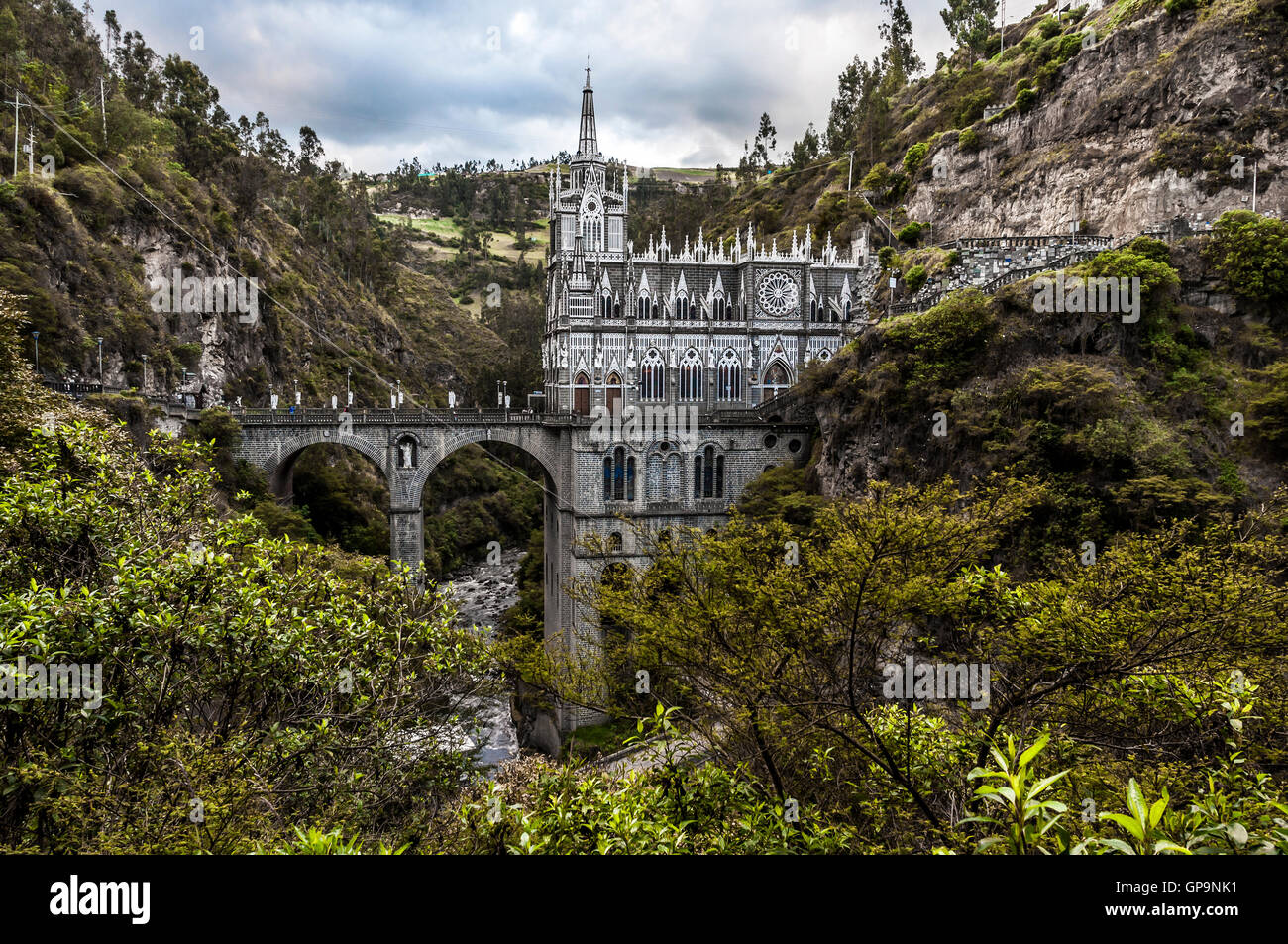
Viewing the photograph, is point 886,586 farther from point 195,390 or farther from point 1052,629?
point 195,390

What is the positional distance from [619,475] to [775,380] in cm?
1130

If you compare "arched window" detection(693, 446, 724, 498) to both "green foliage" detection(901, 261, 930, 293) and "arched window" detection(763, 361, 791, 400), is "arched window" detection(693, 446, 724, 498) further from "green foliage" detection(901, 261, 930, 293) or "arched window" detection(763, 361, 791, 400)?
"green foliage" detection(901, 261, 930, 293)

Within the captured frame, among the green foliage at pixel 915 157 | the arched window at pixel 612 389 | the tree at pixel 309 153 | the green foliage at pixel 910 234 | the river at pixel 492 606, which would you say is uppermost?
the tree at pixel 309 153

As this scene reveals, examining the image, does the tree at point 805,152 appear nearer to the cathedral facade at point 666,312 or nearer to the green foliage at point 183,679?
the cathedral facade at point 666,312

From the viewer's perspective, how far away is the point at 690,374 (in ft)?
135

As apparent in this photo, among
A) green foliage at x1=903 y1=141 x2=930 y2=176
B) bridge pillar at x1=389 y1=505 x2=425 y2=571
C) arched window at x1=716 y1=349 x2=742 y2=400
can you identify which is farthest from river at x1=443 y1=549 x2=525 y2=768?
green foliage at x1=903 y1=141 x2=930 y2=176

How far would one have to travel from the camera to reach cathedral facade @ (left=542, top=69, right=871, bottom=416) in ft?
130

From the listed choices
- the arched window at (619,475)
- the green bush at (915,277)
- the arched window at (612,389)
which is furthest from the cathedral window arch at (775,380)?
the arched window at (619,475)

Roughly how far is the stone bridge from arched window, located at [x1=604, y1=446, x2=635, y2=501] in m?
0.05

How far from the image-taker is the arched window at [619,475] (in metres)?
37.2

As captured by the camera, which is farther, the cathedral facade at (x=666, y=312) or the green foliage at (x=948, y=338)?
the cathedral facade at (x=666, y=312)

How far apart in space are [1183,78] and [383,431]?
4241 centimetres

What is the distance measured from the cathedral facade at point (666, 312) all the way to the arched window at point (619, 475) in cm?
303
